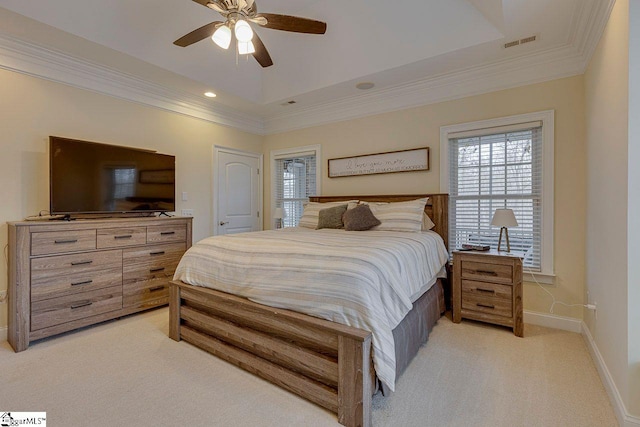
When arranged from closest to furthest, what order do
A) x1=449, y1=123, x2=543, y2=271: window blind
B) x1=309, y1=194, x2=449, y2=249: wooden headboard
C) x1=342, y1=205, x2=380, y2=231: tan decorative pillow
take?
x1=449, y1=123, x2=543, y2=271: window blind, x1=342, y1=205, x2=380, y2=231: tan decorative pillow, x1=309, y1=194, x2=449, y2=249: wooden headboard

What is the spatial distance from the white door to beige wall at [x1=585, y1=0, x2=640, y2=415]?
166 inches

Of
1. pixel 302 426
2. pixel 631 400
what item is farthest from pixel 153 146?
pixel 631 400

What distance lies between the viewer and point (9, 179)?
266 centimetres

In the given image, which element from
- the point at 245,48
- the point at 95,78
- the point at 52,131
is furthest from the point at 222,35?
the point at 52,131

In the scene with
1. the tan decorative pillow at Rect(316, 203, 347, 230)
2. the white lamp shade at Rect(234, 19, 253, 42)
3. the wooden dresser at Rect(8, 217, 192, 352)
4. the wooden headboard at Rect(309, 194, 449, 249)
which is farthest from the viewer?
the tan decorative pillow at Rect(316, 203, 347, 230)

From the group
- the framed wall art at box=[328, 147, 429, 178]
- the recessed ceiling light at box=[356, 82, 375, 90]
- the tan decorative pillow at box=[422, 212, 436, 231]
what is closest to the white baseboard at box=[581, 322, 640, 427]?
the tan decorative pillow at box=[422, 212, 436, 231]

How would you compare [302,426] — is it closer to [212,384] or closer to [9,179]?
[212,384]

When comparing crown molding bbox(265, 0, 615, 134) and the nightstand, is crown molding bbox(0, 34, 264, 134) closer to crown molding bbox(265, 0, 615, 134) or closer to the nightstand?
crown molding bbox(265, 0, 615, 134)

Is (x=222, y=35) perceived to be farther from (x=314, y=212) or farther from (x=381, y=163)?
(x=381, y=163)

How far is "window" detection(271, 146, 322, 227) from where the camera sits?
480 cm

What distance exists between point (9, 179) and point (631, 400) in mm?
4656

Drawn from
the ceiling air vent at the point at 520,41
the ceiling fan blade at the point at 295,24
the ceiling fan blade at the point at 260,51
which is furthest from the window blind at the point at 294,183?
the ceiling air vent at the point at 520,41

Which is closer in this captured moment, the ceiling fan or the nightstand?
the ceiling fan

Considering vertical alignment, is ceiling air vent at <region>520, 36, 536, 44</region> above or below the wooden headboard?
above
